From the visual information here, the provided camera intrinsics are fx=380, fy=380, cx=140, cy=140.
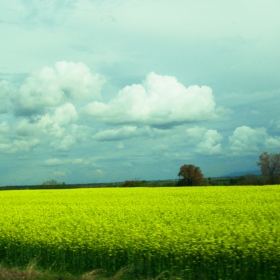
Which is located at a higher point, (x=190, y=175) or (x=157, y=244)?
(x=190, y=175)

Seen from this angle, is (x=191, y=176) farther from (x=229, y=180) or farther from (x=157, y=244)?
(x=157, y=244)

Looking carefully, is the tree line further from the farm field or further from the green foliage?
the farm field

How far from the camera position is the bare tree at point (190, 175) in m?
44.8

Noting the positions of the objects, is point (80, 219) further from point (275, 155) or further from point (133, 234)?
point (275, 155)

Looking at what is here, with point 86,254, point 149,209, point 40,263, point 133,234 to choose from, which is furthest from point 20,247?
point 149,209

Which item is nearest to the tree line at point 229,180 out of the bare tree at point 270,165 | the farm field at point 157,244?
the bare tree at point 270,165

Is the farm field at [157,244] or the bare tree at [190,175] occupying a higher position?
the bare tree at [190,175]

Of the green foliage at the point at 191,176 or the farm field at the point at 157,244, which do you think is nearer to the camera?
the farm field at the point at 157,244

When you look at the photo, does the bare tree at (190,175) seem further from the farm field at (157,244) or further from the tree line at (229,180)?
the farm field at (157,244)

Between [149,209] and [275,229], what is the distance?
648cm

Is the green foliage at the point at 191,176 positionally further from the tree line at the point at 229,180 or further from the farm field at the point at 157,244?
the farm field at the point at 157,244

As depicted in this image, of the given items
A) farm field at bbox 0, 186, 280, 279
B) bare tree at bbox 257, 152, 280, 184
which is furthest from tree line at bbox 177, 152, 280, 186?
farm field at bbox 0, 186, 280, 279

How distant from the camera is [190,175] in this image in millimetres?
45594

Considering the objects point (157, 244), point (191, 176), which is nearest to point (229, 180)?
point (191, 176)
